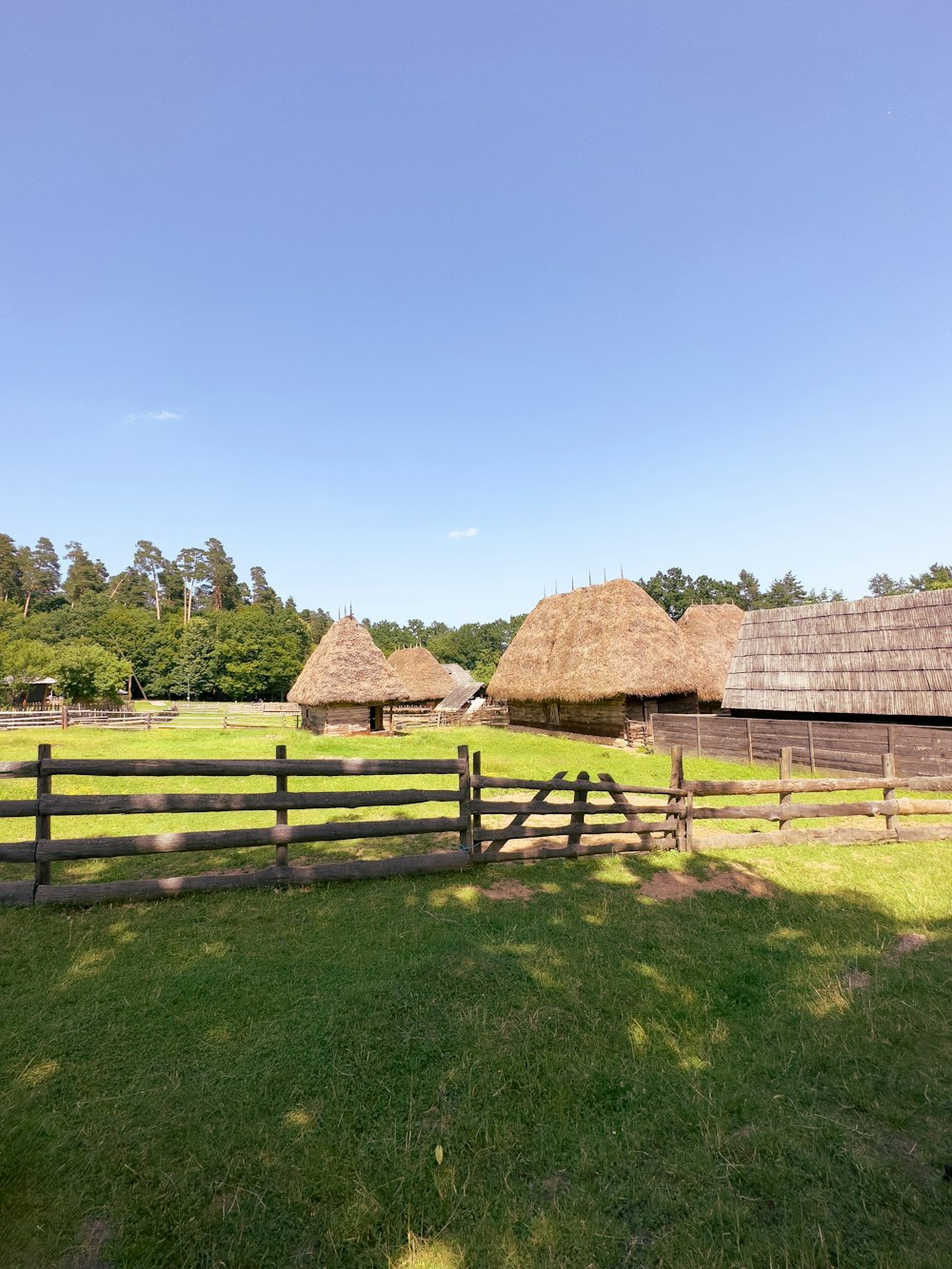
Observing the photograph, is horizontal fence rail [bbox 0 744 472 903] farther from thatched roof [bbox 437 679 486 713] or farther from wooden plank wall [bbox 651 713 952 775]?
thatched roof [bbox 437 679 486 713]

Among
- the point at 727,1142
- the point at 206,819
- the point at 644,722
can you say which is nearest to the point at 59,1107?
the point at 727,1142

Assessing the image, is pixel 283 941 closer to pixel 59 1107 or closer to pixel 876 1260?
pixel 59 1107

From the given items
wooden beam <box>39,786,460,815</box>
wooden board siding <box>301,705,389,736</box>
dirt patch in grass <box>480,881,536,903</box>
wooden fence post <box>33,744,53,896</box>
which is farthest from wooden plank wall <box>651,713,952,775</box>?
wooden fence post <box>33,744,53,896</box>

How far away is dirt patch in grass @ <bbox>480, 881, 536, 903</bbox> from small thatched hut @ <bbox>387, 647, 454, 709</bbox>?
127 ft

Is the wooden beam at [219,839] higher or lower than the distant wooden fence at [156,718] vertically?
higher

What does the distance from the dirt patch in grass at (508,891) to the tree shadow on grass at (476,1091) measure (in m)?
0.74

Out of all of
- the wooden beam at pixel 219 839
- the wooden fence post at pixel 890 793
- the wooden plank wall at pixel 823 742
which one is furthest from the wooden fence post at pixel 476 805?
the wooden plank wall at pixel 823 742

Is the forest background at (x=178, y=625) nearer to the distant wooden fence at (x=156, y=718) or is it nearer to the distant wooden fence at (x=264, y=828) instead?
the distant wooden fence at (x=156, y=718)

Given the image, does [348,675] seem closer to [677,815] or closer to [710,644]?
[710,644]

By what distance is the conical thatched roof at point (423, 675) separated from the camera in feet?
152

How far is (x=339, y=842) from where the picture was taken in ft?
28.2

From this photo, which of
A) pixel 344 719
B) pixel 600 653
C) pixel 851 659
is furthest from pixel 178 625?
pixel 851 659

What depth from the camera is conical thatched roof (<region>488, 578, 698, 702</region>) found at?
77.9ft

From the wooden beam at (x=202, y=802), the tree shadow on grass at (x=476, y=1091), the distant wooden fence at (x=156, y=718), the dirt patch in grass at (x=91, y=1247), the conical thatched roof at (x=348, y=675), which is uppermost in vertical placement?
the conical thatched roof at (x=348, y=675)
